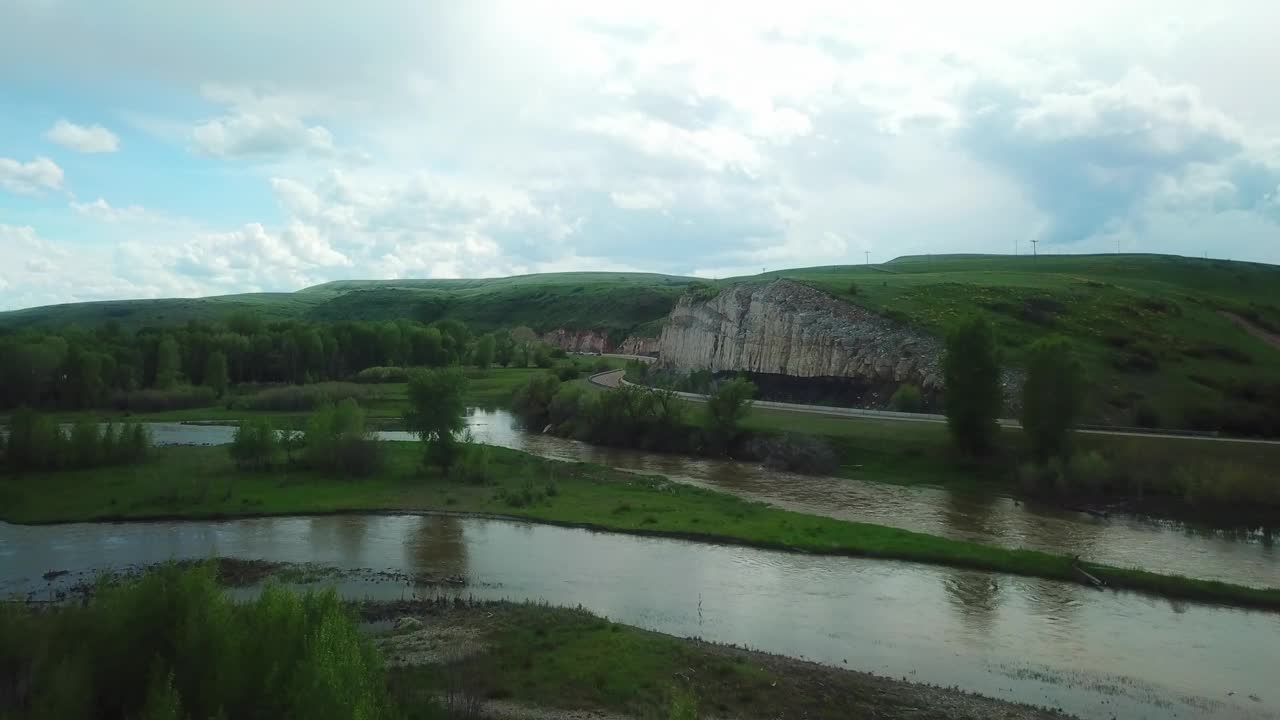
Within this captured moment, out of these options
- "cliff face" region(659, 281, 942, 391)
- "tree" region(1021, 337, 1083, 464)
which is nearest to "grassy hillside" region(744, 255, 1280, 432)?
"cliff face" region(659, 281, 942, 391)

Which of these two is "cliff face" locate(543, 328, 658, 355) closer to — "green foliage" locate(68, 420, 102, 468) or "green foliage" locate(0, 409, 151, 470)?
"green foliage" locate(0, 409, 151, 470)

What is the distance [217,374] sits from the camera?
94562 millimetres

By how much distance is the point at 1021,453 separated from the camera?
4816cm

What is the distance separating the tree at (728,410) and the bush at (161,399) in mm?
57597

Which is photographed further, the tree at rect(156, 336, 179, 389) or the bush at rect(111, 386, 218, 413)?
the tree at rect(156, 336, 179, 389)

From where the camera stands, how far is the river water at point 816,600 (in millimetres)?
21516

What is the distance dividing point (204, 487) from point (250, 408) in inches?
1740

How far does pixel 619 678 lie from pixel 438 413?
31725mm

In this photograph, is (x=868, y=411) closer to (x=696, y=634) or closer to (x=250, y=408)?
(x=696, y=634)

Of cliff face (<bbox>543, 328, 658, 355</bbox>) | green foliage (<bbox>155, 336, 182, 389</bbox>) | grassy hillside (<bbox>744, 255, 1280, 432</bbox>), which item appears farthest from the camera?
cliff face (<bbox>543, 328, 658, 355</bbox>)

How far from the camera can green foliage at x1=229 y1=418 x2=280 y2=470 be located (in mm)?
48812

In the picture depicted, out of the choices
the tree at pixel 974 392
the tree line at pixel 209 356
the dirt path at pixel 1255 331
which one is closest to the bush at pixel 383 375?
the tree line at pixel 209 356

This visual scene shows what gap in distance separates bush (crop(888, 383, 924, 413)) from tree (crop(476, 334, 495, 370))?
225 ft

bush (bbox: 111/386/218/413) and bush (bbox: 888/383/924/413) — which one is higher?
bush (bbox: 888/383/924/413)
